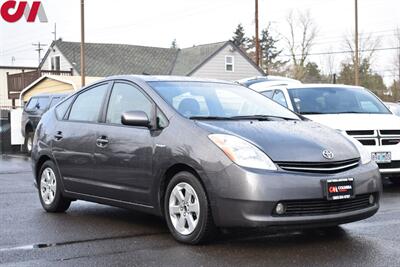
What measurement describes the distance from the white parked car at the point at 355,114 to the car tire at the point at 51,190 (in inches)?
160

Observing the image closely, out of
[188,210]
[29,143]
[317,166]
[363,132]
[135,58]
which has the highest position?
[135,58]

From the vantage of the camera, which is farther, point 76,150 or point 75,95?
point 75,95

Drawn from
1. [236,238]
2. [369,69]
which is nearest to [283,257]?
[236,238]

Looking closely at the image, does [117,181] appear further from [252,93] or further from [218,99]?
[252,93]

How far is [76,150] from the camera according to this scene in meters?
7.01

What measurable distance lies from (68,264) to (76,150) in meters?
2.17

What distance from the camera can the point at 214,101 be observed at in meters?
6.44

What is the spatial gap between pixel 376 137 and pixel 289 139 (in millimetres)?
4182

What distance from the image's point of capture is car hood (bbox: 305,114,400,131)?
9.39 meters

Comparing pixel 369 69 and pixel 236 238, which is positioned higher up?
pixel 369 69

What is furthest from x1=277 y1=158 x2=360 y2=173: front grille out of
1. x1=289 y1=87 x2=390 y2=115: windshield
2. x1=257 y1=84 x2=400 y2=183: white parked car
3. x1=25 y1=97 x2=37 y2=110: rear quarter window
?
x1=25 y1=97 x2=37 y2=110: rear quarter window

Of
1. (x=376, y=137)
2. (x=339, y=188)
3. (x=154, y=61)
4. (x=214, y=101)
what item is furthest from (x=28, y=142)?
(x=154, y=61)

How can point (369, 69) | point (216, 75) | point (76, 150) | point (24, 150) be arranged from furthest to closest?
1. point (369, 69)
2. point (216, 75)
3. point (24, 150)
4. point (76, 150)

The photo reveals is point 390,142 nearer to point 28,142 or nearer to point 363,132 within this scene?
point 363,132
